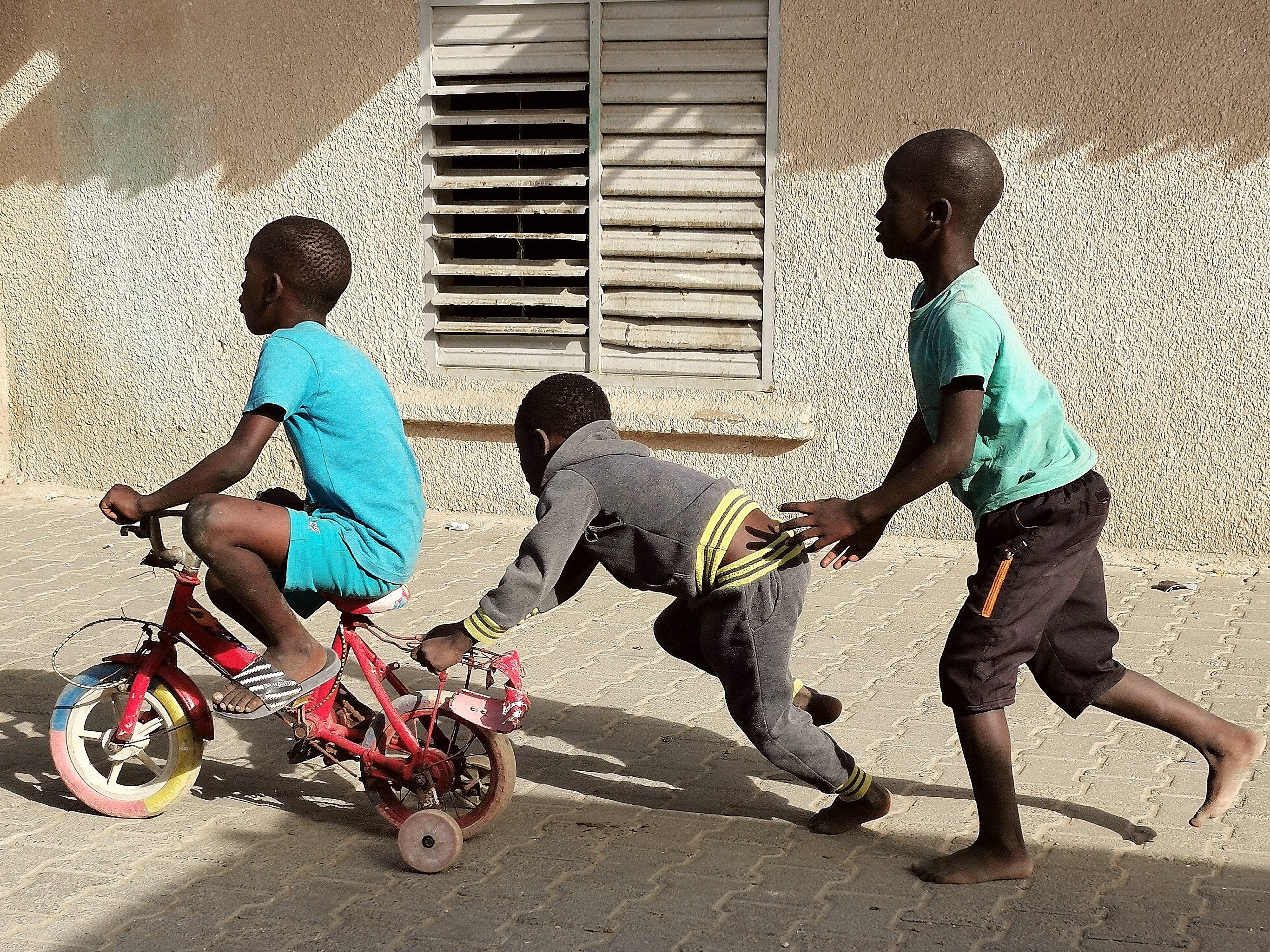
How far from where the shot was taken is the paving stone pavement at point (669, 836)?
10.5 feet

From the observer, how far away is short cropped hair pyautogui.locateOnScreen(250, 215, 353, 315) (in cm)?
362

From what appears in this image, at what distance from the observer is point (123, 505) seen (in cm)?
346

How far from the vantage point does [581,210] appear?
7223mm

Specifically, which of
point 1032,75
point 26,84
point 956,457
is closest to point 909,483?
point 956,457

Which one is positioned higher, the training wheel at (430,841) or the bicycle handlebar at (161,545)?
the bicycle handlebar at (161,545)

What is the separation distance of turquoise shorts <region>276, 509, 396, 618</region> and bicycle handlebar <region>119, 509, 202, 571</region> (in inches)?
10.3

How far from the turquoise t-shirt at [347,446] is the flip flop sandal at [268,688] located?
0.33m

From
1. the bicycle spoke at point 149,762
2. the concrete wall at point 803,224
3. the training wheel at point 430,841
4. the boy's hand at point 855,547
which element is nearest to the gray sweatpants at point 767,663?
the boy's hand at point 855,547

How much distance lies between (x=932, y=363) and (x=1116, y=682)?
0.99m

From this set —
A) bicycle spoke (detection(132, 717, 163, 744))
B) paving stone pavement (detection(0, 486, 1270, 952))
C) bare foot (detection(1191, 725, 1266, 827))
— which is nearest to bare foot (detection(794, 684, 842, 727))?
paving stone pavement (detection(0, 486, 1270, 952))

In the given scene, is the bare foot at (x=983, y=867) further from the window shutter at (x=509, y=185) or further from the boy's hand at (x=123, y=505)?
the window shutter at (x=509, y=185)

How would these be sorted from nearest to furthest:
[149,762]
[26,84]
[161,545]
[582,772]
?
[161,545] < [149,762] < [582,772] < [26,84]

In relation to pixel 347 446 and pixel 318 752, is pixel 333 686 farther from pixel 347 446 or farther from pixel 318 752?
pixel 347 446

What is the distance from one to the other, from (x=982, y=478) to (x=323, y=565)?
159cm
